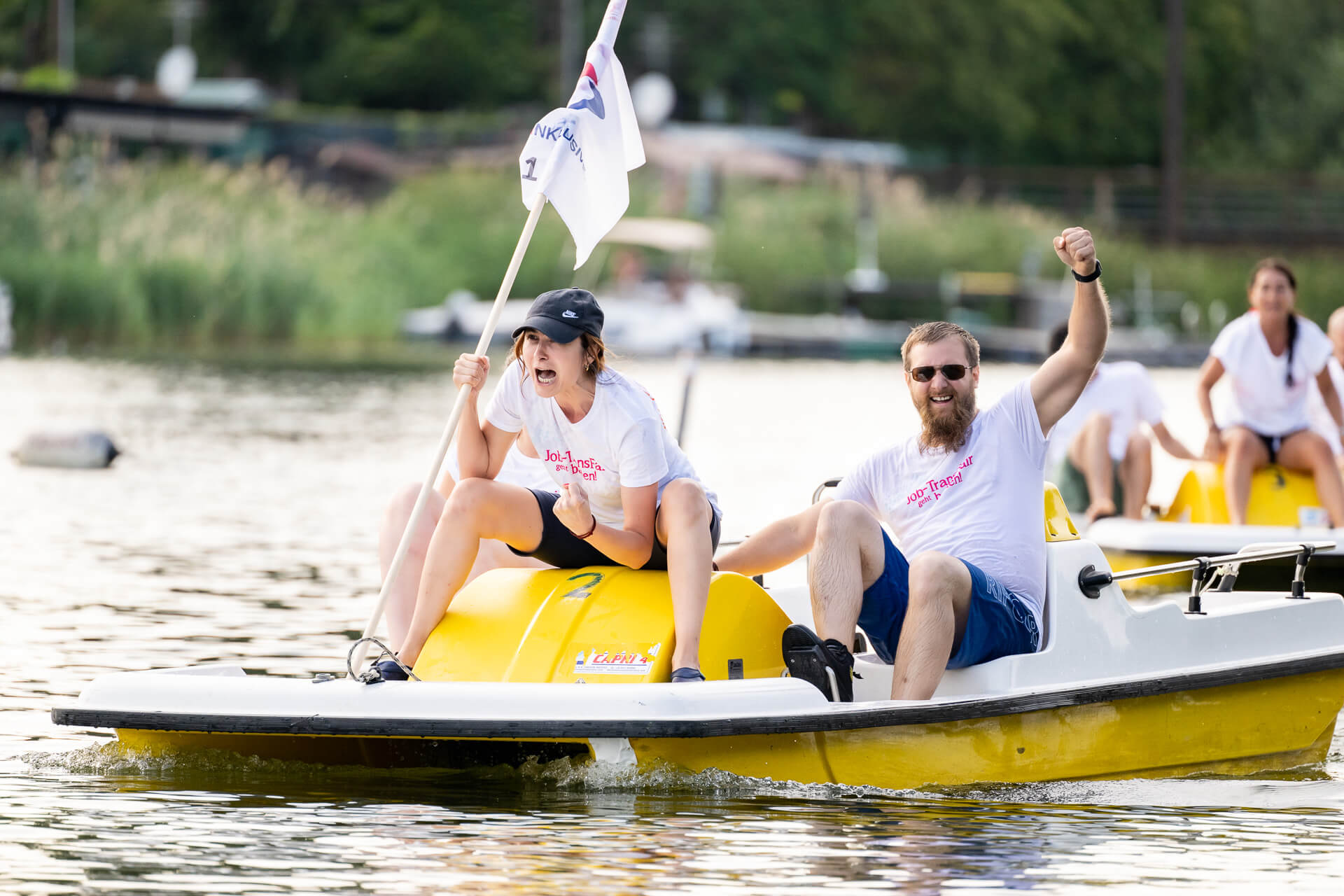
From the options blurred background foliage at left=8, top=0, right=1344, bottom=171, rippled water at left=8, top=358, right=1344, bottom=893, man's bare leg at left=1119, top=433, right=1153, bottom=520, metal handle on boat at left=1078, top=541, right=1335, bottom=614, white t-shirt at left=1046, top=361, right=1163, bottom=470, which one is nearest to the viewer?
rippled water at left=8, top=358, right=1344, bottom=893

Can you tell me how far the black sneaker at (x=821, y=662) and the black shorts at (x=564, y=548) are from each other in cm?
42

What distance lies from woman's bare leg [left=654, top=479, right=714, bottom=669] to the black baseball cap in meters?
0.50

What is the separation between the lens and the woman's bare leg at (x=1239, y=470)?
443 inches

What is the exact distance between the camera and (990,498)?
6.66m

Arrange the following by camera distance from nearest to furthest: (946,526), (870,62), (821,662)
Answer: (821,662)
(946,526)
(870,62)

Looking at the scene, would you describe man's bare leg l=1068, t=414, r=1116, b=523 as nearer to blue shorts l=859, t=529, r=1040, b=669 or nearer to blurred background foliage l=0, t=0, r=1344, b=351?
blue shorts l=859, t=529, r=1040, b=669

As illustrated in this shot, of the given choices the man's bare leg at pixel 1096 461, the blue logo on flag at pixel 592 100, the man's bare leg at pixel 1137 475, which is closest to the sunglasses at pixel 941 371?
the blue logo on flag at pixel 592 100

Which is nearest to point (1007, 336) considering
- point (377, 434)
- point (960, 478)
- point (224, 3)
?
point (377, 434)

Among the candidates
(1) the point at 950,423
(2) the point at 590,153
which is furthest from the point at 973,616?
(2) the point at 590,153

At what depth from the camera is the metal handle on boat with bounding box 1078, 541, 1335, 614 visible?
679cm

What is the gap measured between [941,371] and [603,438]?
0.97m

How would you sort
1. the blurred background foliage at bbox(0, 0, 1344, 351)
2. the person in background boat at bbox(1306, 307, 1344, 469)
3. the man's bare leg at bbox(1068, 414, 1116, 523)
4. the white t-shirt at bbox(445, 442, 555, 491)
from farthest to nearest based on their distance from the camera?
the blurred background foliage at bbox(0, 0, 1344, 351)
the man's bare leg at bbox(1068, 414, 1116, 523)
the person in background boat at bbox(1306, 307, 1344, 469)
the white t-shirt at bbox(445, 442, 555, 491)

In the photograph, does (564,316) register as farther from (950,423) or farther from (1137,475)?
(1137,475)

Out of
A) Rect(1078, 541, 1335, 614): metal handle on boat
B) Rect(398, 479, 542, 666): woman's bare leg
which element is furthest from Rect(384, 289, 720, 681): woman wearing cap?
Rect(1078, 541, 1335, 614): metal handle on boat
